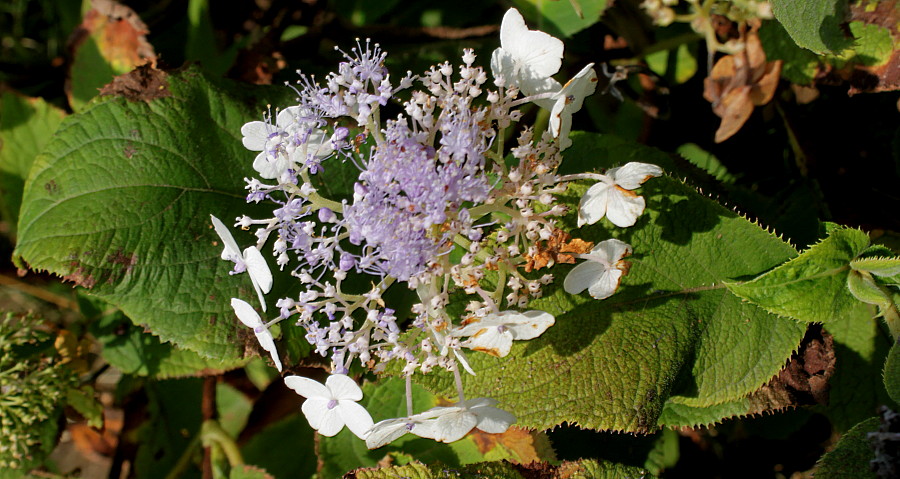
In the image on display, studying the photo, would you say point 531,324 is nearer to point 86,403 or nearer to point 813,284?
point 813,284

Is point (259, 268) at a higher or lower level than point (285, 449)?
higher

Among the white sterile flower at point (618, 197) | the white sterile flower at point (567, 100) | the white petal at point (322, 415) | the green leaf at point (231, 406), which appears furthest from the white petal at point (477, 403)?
the green leaf at point (231, 406)

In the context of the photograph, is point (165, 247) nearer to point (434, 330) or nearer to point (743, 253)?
point (434, 330)

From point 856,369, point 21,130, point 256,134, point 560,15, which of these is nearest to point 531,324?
point 256,134

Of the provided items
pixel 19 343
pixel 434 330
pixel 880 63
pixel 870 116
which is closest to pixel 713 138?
pixel 870 116

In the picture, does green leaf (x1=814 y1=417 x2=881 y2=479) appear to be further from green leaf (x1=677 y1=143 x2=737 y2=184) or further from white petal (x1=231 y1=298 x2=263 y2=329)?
white petal (x1=231 y1=298 x2=263 y2=329)

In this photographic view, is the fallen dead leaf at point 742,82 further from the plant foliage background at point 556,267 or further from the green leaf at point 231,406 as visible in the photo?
the green leaf at point 231,406
